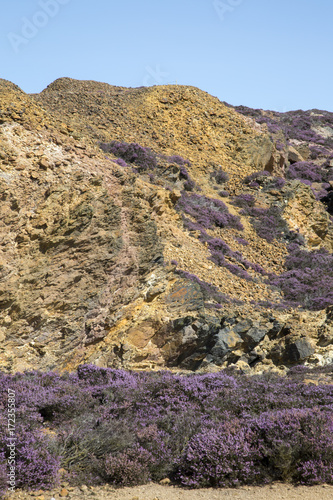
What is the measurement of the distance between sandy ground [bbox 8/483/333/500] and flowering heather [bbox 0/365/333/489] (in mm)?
132

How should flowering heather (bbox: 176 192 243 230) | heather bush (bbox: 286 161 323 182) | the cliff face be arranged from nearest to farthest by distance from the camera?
the cliff face → flowering heather (bbox: 176 192 243 230) → heather bush (bbox: 286 161 323 182)

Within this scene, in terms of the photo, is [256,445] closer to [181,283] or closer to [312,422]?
[312,422]

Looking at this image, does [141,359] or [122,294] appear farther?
[122,294]

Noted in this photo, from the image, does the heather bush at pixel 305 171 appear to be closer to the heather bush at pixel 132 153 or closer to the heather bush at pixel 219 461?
the heather bush at pixel 132 153

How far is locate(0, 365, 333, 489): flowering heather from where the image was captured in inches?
244

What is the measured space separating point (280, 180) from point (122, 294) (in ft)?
52.1

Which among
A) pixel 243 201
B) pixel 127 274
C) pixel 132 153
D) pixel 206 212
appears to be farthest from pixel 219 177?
pixel 127 274

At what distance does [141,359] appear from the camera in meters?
11.8

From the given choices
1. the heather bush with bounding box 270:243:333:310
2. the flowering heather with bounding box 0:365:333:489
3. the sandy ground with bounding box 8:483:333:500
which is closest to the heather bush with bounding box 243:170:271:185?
the heather bush with bounding box 270:243:333:310

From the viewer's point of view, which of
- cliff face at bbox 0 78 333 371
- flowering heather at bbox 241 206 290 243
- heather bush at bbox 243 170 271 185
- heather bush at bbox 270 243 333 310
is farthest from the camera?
heather bush at bbox 243 170 271 185

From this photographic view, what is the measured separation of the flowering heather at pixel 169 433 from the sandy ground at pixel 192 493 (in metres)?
0.13

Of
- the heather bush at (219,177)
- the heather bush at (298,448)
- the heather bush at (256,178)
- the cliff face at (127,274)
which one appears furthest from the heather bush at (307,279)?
the heather bush at (298,448)

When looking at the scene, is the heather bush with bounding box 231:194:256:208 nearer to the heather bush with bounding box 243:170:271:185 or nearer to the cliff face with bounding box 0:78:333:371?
the heather bush with bounding box 243:170:271:185

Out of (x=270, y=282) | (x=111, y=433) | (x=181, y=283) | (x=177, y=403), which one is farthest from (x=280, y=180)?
(x=111, y=433)
